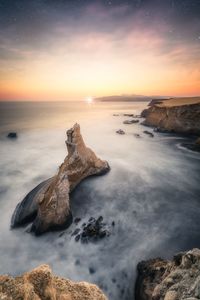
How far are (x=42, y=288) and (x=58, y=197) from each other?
6.89 m

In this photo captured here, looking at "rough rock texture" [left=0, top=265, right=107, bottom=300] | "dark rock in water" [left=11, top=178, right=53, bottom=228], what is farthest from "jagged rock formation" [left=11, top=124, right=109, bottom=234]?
"rough rock texture" [left=0, top=265, right=107, bottom=300]

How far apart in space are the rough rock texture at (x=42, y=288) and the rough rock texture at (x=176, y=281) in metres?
1.34

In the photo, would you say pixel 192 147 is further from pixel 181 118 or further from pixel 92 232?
pixel 92 232

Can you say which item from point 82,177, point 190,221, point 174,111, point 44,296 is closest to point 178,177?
point 190,221

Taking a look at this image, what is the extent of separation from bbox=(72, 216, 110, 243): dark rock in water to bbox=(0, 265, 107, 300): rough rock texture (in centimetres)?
553

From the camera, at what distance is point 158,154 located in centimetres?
2084

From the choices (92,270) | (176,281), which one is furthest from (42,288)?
(92,270)

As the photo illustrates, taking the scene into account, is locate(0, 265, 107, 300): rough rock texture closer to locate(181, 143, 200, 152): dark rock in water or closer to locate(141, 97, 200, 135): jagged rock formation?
locate(181, 143, 200, 152): dark rock in water

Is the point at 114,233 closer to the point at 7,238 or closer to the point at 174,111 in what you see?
the point at 7,238

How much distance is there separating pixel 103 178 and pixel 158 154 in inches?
374

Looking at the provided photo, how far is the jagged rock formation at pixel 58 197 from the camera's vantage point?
892 cm

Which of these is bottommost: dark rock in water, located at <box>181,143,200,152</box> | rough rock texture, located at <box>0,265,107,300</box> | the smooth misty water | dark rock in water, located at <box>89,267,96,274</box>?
dark rock in water, located at <box>89,267,96,274</box>

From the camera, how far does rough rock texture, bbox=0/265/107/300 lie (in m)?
2.29

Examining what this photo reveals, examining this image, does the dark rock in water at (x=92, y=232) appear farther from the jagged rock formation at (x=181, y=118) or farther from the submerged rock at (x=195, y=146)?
the jagged rock formation at (x=181, y=118)
